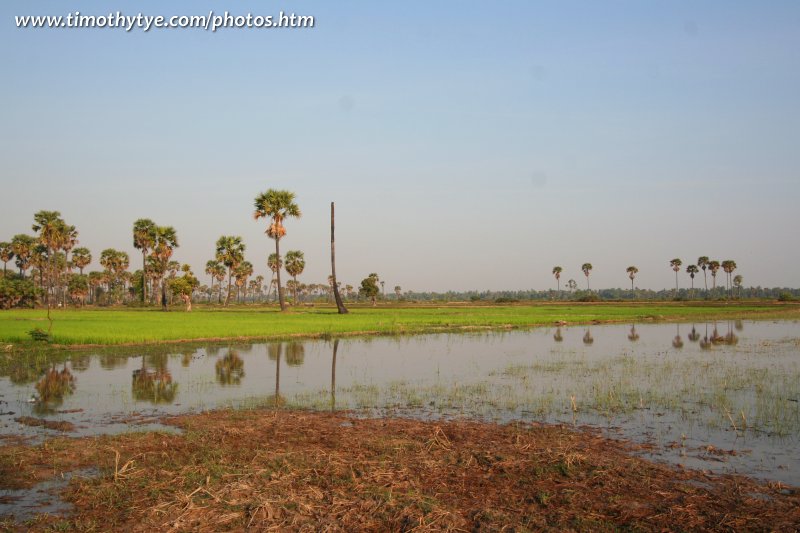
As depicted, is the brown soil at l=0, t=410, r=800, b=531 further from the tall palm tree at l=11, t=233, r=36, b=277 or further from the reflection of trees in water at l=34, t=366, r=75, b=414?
the tall palm tree at l=11, t=233, r=36, b=277

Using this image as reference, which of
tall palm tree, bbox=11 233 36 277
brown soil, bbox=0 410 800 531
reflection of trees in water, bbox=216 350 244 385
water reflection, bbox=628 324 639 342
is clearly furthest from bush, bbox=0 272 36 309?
brown soil, bbox=0 410 800 531

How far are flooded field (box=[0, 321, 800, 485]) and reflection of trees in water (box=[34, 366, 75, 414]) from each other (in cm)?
5

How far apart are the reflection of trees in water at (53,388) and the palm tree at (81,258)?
10341 centimetres

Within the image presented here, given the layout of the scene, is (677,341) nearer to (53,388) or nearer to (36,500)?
(53,388)

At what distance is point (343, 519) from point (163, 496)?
2.60 m

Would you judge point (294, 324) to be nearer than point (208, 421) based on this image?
No

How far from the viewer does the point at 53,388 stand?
17141 millimetres

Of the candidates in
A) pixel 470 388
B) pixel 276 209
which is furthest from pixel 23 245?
pixel 470 388

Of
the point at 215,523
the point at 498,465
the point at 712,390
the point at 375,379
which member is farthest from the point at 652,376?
the point at 215,523

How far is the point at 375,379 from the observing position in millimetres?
19375

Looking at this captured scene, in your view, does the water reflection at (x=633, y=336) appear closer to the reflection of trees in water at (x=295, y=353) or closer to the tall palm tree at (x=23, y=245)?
the reflection of trees in water at (x=295, y=353)

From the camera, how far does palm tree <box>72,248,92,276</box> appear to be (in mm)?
111938

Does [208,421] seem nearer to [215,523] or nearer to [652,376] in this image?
[215,523]

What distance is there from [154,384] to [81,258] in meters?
109
